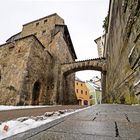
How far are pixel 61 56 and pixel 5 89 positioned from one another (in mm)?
6212

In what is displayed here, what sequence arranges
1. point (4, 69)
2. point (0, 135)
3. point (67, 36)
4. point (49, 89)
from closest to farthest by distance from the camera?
1. point (0, 135)
2. point (4, 69)
3. point (49, 89)
4. point (67, 36)

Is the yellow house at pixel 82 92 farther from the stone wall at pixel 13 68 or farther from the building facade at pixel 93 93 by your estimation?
the stone wall at pixel 13 68

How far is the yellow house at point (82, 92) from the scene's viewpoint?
103ft

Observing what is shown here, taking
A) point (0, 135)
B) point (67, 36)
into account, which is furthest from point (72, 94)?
point (0, 135)

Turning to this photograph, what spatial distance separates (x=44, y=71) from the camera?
12.6 metres

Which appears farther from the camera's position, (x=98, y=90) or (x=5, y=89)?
(x=98, y=90)

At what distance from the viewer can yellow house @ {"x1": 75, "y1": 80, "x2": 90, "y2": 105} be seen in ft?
103

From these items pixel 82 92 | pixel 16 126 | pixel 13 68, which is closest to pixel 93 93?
pixel 82 92

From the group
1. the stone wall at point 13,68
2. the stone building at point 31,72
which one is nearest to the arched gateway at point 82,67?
the stone building at point 31,72

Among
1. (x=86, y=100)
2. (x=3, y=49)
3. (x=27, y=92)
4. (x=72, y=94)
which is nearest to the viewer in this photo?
(x=27, y=92)

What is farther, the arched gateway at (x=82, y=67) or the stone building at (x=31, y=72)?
the arched gateway at (x=82, y=67)

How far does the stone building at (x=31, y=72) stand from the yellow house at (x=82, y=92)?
14905 mm

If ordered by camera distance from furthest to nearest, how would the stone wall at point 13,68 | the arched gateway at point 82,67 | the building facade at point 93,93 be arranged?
the building facade at point 93,93 → the arched gateway at point 82,67 → the stone wall at point 13,68

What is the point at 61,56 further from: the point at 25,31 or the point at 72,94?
the point at 25,31
